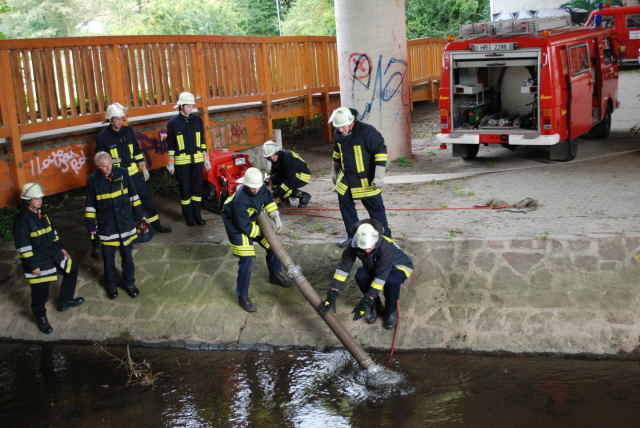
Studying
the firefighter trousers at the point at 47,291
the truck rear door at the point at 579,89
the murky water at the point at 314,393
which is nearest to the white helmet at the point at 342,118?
the murky water at the point at 314,393

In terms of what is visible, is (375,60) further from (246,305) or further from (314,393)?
(314,393)

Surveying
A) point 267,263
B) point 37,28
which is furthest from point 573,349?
point 37,28

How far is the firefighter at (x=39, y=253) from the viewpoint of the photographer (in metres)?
8.15

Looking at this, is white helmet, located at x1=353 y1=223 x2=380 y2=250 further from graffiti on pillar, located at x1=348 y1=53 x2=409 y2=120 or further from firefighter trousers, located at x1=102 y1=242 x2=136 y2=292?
graffiti on pillar, located at x1=348 y1=53 x2=409 y2=120

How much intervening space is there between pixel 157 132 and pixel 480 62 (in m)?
5.39

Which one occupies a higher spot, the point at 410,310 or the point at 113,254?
the point at 113,254

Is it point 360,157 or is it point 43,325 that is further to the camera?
point 43,325

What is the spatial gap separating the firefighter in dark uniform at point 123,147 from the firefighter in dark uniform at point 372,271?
3391 millimetres

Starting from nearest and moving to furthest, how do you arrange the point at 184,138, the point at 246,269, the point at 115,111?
the point at 246,269 → the point at 115,111 → the point at 184,138

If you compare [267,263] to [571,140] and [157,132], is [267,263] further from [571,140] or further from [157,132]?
[571,140]

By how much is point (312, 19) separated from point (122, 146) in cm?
2856

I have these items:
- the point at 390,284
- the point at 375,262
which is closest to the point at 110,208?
the point at 375,262

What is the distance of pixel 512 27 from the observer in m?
11.9

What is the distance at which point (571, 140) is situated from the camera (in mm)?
12375
